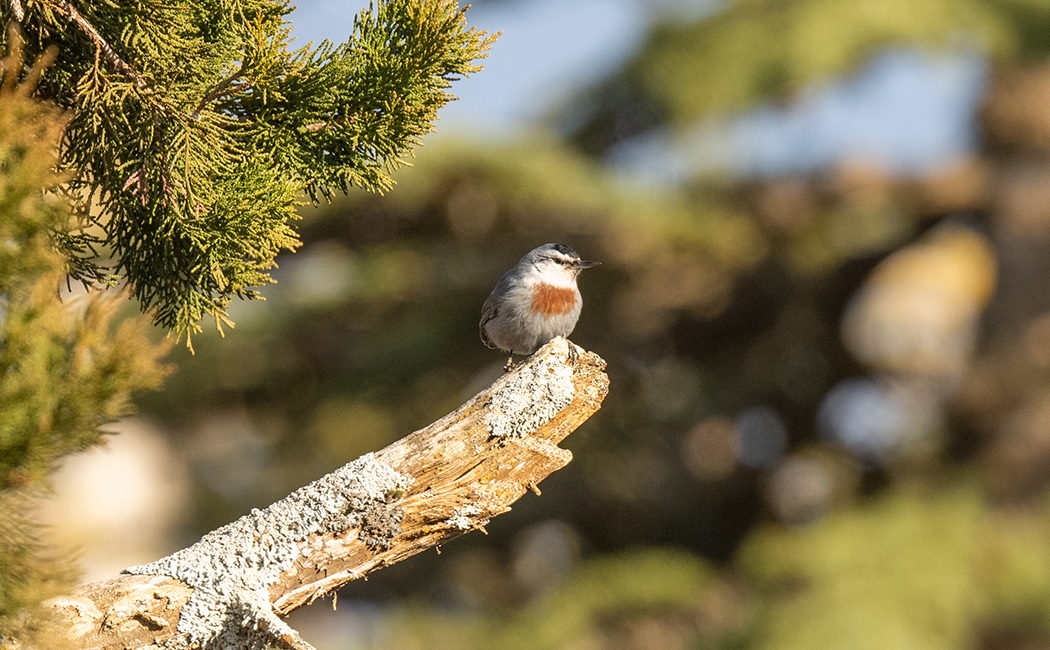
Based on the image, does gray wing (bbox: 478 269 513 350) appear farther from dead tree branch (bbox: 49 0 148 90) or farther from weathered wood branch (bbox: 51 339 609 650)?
dead tree branch (bbox: 49 0 148 90)

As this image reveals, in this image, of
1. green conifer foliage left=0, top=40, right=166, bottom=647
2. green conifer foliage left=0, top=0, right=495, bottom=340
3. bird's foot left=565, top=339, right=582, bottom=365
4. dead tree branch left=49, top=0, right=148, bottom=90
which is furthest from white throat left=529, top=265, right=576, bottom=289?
green conifer foliage left=0, top=40, right=166, bottom=647

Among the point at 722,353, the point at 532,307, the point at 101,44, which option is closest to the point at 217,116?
the point at 101,44

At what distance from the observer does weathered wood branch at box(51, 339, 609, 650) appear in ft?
6.13

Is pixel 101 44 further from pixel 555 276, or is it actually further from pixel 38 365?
pixel 555 276

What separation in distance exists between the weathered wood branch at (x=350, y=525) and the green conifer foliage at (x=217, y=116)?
0.55 m

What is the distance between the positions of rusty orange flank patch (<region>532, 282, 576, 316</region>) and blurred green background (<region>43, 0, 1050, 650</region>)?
3120 millimetres

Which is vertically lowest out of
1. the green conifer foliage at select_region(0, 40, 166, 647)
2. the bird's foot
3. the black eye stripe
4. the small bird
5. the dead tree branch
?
the green conifer foliage at select_region(0, 40, 166, 647)

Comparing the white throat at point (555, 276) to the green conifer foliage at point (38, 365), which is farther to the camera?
the white throat at point (555, 276)

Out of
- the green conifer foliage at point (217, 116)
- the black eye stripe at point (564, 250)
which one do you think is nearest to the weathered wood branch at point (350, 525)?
the green conifer foliage at point (217, 116)

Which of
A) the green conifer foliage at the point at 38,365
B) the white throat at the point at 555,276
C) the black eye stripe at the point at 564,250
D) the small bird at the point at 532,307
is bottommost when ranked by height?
the green conifer foliage at the point at 38,365

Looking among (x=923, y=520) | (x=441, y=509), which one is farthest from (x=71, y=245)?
(x=923, y=520)

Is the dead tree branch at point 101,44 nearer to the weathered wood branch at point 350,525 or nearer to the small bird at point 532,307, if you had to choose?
the weathered wood branch at point 350,525

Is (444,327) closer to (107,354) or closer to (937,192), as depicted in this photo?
(937,192)

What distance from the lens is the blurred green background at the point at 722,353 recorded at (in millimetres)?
6699
